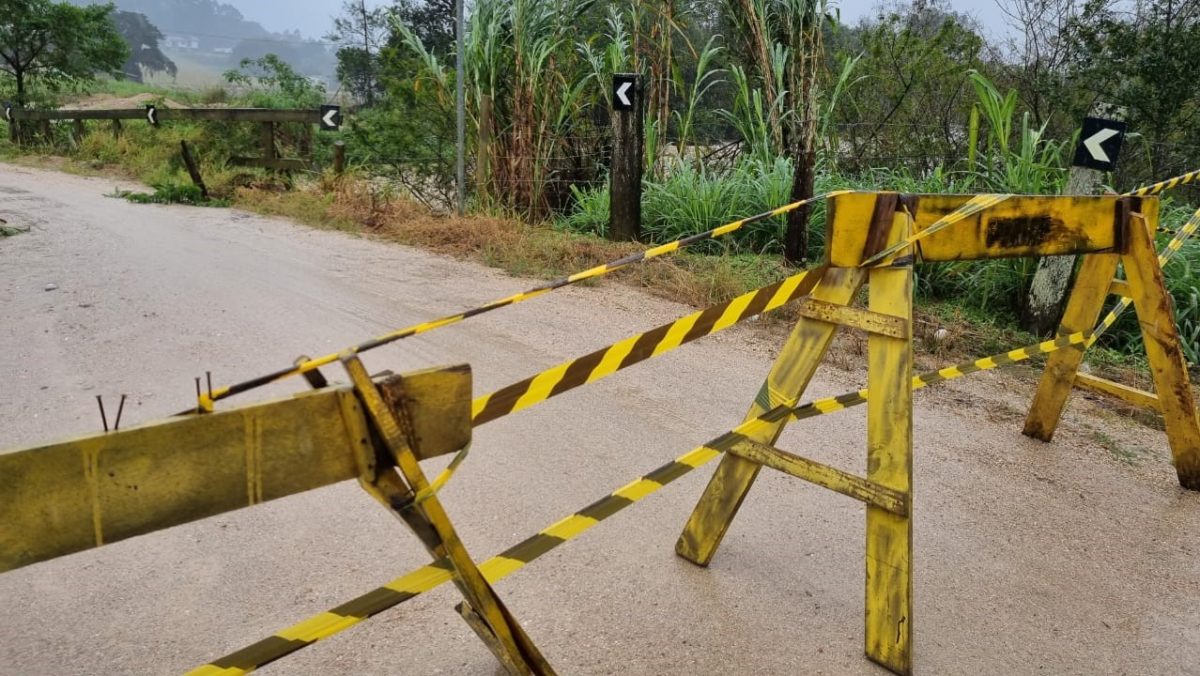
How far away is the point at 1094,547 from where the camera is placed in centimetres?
316

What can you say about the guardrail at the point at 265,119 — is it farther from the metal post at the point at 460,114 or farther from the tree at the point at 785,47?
the tree at the point at 785,47

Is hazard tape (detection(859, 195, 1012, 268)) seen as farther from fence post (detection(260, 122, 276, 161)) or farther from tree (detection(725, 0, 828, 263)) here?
fence post (detection(260, 122, 276, 161))

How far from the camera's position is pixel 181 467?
1.38 m

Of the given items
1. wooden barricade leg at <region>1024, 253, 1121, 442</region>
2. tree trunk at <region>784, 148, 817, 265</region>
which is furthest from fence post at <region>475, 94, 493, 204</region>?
wooden barricade leg at <region>1024, 253, 1121, 442</region>

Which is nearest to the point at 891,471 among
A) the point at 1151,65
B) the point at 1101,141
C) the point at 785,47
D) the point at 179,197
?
the point at 1101,141

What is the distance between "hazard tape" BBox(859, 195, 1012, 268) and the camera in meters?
2.39

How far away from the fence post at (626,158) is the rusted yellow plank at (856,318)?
18.5ft

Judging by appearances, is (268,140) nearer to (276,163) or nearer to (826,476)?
(276,163)

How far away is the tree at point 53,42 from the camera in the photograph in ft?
67.9

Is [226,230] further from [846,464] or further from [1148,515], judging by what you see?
[1148,515]

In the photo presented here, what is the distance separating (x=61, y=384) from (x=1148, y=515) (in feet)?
16.9

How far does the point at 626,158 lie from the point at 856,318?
5788 mm

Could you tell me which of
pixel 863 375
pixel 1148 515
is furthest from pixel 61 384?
pixel 1148 515

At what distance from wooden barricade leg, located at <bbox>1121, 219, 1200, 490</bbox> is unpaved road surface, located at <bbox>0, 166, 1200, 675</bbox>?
0.21 m
